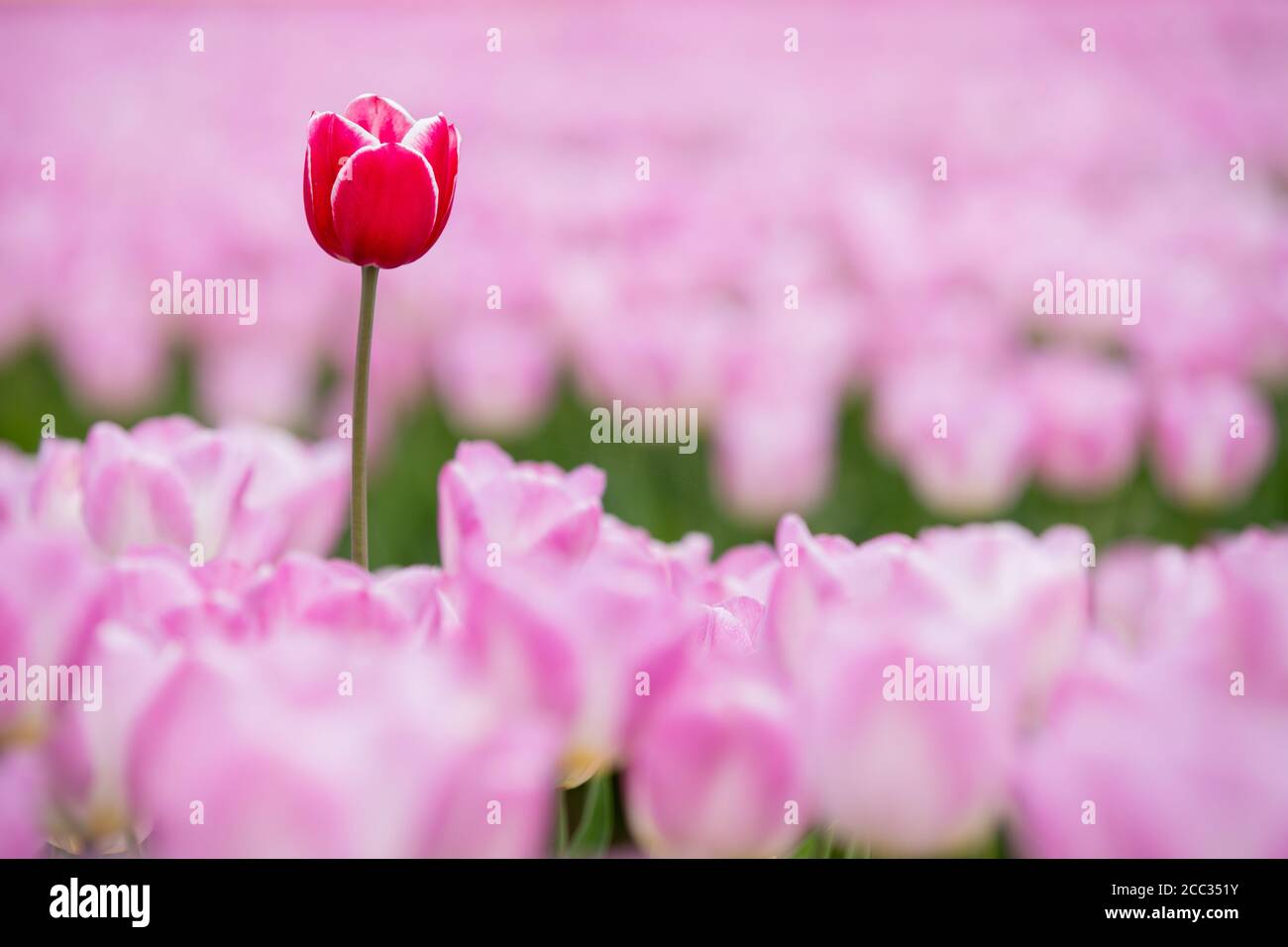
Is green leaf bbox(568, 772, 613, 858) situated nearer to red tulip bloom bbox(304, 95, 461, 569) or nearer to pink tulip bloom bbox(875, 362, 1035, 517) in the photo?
red tulip bloom bbox(304, 95, 461, 569)

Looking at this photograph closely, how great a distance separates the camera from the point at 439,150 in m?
0.49

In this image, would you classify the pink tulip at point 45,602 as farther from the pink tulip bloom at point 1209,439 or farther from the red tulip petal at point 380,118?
the pink tulip bloom at point 1209,439

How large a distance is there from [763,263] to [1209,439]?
53 centimetres

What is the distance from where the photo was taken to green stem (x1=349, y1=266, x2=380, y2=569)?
0.43 metres

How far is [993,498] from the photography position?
3.93 ft

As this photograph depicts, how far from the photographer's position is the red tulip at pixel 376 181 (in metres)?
0.46

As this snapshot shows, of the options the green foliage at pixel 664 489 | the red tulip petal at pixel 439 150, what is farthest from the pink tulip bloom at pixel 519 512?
the green foliage at pixel 664 489

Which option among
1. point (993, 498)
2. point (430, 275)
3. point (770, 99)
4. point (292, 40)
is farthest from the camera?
point (292, 40)

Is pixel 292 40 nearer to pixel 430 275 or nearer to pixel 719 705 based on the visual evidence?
pixel 430 275

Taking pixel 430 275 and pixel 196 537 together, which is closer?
pixel 196 537
